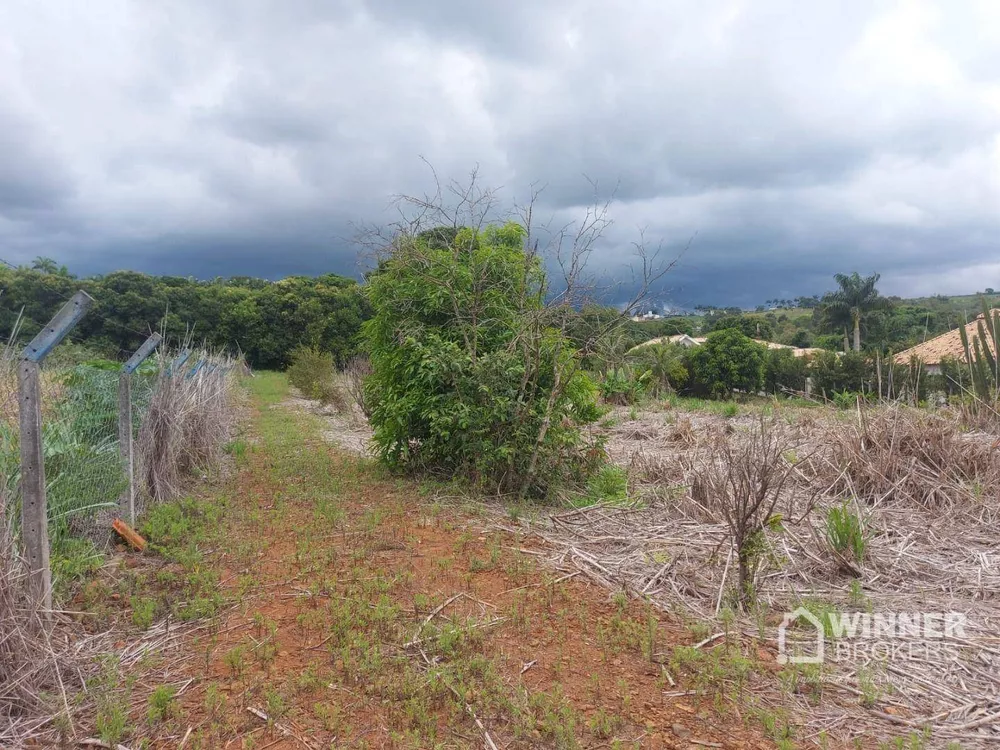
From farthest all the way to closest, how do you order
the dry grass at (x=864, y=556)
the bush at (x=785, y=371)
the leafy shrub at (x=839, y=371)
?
1. the bush at (x=785, y=371)
2. the leafy shrub at (x=839, y=371)
3. the dry grass at (x=864, y=556)

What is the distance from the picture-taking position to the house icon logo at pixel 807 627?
3.26m

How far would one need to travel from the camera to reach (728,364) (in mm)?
40219

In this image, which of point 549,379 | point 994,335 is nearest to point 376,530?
point 549,379

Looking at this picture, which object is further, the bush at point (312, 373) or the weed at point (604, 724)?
the bush at point (312, 373)

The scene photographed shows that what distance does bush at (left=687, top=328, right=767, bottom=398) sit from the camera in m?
40.0

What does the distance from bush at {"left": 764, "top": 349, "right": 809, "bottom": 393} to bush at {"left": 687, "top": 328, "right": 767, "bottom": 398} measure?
618 mm

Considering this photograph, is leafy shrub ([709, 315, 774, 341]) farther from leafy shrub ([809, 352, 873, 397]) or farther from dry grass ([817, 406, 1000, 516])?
dry grass ([817, 406, 1000, 516])

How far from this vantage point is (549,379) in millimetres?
7105

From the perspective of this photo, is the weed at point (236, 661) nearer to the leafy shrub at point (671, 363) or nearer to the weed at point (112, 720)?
the weed at point (112, 720)

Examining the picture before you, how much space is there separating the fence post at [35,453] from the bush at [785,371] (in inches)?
1582

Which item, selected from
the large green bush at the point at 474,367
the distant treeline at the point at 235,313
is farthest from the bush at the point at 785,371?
the large green bush at the point at 474,367

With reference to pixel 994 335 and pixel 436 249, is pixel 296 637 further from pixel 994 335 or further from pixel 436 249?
pixel 994 335

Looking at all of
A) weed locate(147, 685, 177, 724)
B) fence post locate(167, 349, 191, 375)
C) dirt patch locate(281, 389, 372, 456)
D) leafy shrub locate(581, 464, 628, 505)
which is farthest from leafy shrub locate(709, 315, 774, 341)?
weed locate(147, 685, 177, 724)

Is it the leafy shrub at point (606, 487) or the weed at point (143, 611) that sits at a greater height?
the weed at point (143, 611)
